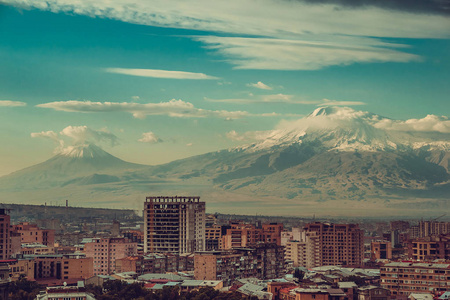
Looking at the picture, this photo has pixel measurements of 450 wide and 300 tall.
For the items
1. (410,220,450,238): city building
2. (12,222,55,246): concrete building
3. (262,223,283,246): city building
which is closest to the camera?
(12,222,55,246): concrete building

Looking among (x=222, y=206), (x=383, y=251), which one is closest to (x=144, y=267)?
(x=383, y=251)

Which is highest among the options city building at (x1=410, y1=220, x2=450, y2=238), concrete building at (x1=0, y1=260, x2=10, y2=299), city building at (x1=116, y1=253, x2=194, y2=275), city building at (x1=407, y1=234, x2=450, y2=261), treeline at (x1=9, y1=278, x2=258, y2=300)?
city building at (x1=410, y1=220, x2=450, y2=238)

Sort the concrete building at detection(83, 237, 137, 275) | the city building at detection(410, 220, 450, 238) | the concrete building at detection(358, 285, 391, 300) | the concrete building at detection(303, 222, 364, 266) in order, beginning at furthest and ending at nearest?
the city building at detection(410, 220, 450, 238) < the concrete building at detection(303, 222, 364, 266) < the concrete building at detection(83, 237, 137, 275) < the concrete building at detection(358, 285, 391, 300)

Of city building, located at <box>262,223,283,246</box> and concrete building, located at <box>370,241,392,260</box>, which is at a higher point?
city building, located at <box>262,223,283,246</box>

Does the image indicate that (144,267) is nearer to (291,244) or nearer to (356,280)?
(356,280)

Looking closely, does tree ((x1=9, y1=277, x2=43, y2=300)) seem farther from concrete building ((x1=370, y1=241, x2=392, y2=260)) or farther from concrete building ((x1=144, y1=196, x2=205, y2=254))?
concrete building ((x1=370, y1=241, x2=392, y2=260))

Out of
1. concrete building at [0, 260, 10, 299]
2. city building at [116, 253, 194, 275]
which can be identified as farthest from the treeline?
city building at [116, 253, 194, 275]
